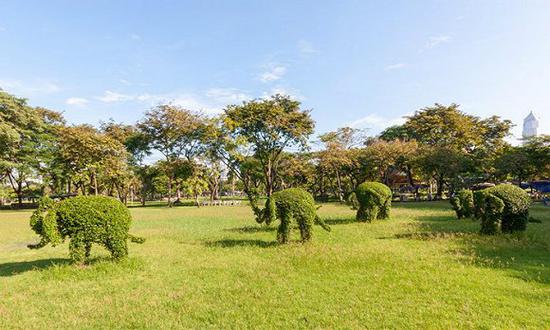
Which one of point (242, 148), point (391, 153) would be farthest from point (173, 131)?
point (391, 153)

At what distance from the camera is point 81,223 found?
8555mm

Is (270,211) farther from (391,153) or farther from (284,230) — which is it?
(391,153)

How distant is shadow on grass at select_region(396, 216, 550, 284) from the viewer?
768 cm

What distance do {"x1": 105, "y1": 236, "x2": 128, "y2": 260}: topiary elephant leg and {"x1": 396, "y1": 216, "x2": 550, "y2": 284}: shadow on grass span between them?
30.5ft

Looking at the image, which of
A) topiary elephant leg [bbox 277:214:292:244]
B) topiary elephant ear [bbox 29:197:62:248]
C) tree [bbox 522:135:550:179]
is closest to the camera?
topiary elephant ear [bbox 29:197:62:248]

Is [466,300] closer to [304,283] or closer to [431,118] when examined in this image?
[304,283]

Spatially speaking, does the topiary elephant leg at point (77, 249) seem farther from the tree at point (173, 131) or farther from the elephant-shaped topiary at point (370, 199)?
the tree at point (173, 131)

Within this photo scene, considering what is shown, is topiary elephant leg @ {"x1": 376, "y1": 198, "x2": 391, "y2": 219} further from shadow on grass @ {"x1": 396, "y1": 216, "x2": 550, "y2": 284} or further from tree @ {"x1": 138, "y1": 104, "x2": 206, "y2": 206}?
tree @ {"x1": 138, "y1": 104, "x2": 206, "y2": 206}

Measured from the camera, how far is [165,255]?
10609 mm

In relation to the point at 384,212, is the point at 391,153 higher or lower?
higher

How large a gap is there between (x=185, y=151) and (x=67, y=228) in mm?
36419

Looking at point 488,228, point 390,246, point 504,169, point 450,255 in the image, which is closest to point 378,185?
point 488,228

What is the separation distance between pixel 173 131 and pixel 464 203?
34.4 metres

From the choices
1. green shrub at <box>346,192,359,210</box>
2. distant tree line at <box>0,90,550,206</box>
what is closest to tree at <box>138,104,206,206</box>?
distant tree line at <box>0,90,550,206</box>
